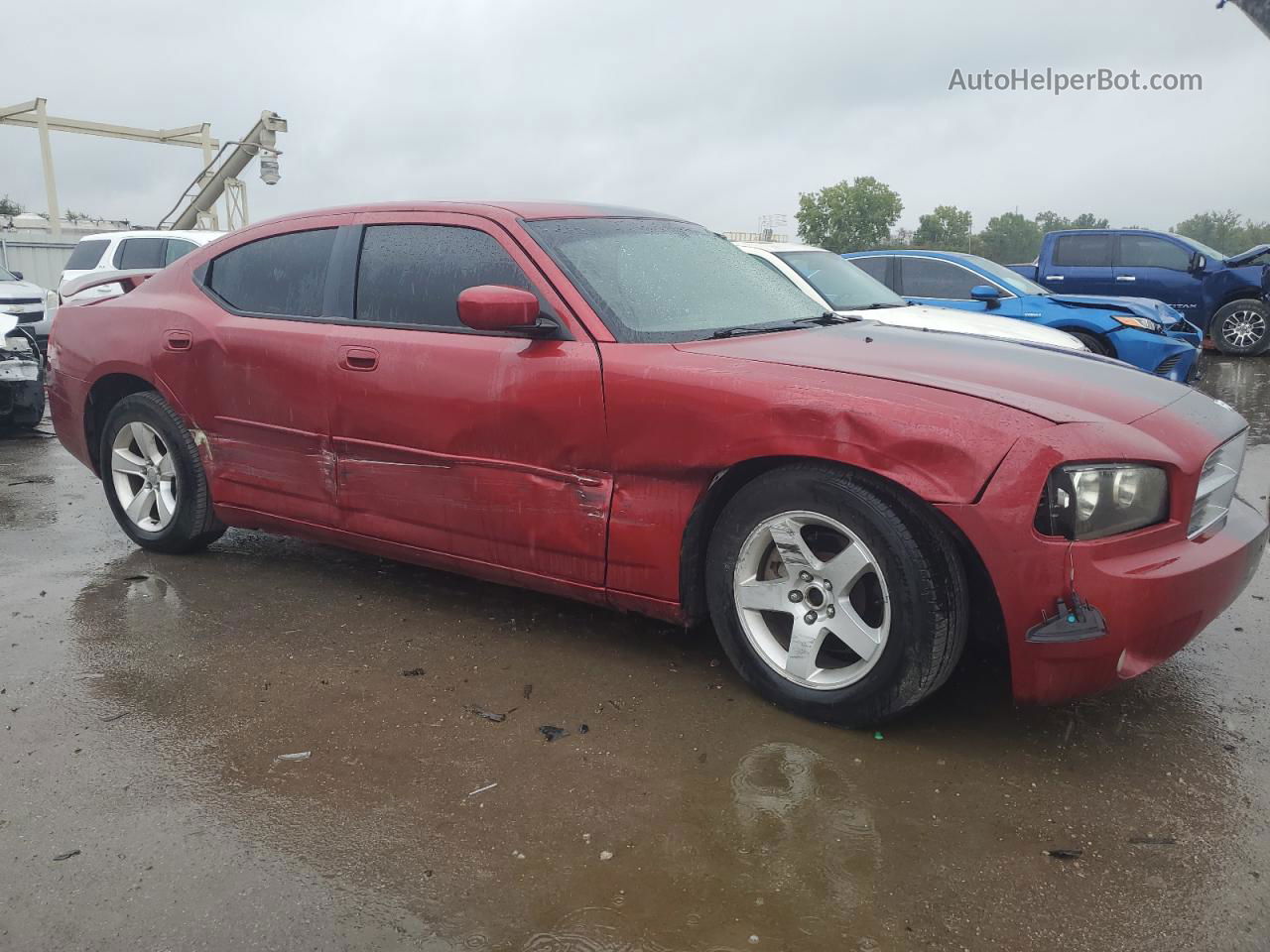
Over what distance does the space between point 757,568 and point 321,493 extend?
193cm

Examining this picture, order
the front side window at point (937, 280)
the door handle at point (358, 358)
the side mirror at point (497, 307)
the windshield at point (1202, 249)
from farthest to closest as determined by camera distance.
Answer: the windshield at point (1202, 249)
the front side window at point (937, 280)
the door handle at point (358, 358)
the side mirror at point (497, 307)

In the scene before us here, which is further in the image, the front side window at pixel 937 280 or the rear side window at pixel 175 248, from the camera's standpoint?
the rear side window at pixel 175 248

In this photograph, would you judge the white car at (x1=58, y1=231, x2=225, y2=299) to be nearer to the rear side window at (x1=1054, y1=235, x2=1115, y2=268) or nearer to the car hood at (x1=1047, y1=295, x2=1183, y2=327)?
the car hood at (x1=1047, y1=295, x2=1183, y2=327)

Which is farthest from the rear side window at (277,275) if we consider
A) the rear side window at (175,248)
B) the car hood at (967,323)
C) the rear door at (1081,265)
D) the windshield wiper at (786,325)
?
the rear door at (1081,265)

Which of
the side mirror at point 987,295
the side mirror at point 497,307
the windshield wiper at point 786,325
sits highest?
the side mirror at point 497,307

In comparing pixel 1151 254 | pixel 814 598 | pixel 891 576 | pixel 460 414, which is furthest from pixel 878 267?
pixel 891 576

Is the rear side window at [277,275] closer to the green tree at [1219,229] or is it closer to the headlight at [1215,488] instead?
the headlight at [1215,488]

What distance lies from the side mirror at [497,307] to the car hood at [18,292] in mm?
9633

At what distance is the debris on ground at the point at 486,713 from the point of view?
10.5 ft

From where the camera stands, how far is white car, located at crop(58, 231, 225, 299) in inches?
547

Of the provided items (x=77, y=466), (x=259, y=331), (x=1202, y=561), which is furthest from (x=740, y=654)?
(x=77, y=466)

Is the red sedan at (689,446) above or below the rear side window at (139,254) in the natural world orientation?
below

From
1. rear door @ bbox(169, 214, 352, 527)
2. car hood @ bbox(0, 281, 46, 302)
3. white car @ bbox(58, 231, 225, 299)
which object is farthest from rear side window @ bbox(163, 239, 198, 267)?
rear door @ bbox(169, 214, 352, 527)

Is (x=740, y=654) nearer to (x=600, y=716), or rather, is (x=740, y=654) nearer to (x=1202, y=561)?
(x=600, y=716)
